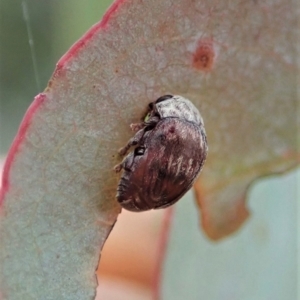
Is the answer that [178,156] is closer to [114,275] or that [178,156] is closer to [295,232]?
[295,232]

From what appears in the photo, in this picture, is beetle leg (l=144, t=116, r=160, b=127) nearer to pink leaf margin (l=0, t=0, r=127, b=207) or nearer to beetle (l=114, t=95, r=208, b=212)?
beetle (l=114, t=95, r=208, b=212)

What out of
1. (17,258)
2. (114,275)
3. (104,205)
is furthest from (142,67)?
(114,275)

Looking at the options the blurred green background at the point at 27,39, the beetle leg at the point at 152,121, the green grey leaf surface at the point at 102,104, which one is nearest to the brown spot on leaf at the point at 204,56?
the green grey leaf surface at the point at 102,104

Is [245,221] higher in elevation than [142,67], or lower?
lower

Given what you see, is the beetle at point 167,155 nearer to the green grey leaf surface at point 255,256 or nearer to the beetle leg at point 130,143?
the beetle leg at point 130,143

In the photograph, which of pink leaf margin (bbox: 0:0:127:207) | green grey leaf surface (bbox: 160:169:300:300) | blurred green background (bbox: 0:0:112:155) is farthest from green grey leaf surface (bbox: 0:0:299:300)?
blurred green background (bbox: 0:0:112:155)

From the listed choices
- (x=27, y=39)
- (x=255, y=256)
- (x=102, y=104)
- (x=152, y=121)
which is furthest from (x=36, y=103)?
(x=27, y=39)
